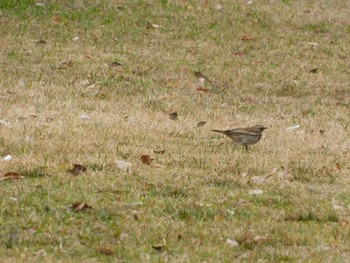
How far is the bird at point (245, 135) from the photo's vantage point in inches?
361

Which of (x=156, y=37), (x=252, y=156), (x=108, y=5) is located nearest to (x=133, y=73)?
(x=156, y=37)

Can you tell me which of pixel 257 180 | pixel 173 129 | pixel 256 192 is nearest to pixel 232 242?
pixel 256 192

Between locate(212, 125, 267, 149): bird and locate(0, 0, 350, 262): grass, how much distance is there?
0.10 m

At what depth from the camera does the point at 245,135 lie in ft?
30.0

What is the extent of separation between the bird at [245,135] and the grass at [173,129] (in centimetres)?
10

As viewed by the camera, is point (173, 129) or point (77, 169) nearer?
point (77, 169)

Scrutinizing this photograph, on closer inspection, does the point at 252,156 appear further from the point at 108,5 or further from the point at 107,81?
the point at 108,5

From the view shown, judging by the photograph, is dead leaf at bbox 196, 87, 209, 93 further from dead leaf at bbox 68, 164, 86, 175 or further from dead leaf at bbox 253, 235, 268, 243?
dead leaf at bbox 253, 235, 268, 243

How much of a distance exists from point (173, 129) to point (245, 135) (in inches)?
41.2

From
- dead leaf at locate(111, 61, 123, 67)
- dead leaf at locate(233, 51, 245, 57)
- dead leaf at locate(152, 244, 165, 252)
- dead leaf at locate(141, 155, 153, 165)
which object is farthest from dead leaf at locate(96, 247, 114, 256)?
dead leaf at locate(233, 51, 245, 57)

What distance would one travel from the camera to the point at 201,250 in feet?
19.7

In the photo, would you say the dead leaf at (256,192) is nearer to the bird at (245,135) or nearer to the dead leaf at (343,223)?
the dead leaf at (343,223)

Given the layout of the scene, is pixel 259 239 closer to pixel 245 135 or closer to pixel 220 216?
pixel 220 216

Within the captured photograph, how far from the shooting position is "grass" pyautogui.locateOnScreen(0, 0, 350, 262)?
6297 mm
